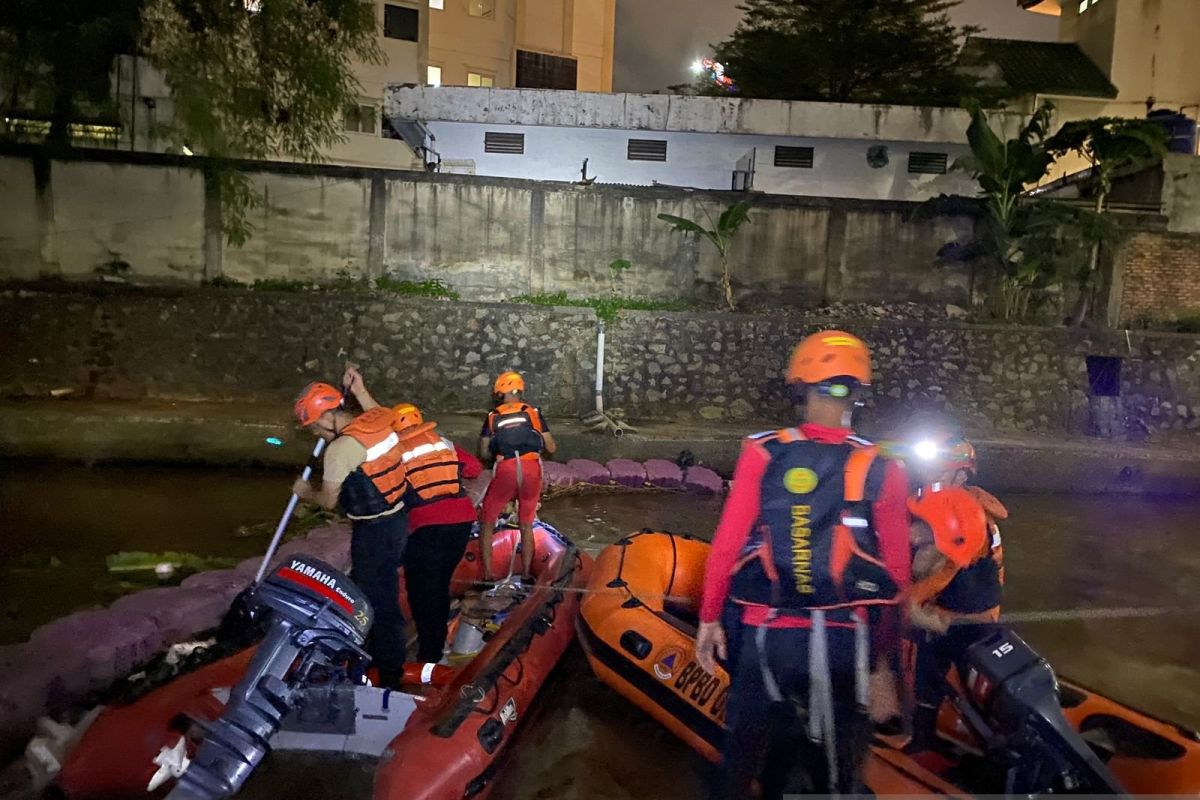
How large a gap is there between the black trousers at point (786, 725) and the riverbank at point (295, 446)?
26.0 ft

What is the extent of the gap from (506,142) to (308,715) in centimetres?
1450

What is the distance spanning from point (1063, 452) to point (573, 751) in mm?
8826

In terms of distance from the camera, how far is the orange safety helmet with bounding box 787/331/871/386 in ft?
8.48

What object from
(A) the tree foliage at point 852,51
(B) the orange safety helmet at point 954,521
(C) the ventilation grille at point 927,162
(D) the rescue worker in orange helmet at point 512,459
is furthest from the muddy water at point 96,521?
(A) the tree foliage at point 852,51

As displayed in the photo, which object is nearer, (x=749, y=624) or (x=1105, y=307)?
(x=749, y=624)

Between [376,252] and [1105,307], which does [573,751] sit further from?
[1105,307]

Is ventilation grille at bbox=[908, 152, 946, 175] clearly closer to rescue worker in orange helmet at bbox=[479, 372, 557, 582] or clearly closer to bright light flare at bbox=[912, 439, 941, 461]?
rescue worker in orange helmet at bbox=[479, 372, 557, 582]

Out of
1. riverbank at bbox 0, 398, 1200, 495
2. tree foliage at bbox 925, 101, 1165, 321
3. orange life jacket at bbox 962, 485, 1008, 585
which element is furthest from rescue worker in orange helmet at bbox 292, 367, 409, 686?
tree foliage at bbox 925, 101, 1165, 321

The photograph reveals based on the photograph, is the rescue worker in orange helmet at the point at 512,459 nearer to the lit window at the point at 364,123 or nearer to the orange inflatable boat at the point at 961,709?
the orange inflatable boat at the point at 961,709

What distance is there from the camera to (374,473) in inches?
157

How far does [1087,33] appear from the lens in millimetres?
20953

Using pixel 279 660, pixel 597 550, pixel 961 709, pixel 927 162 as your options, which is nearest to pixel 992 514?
pixel 961 709

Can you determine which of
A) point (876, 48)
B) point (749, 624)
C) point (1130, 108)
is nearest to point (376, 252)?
point (749, 624)

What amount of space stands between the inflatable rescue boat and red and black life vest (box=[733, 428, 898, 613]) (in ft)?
5.50
